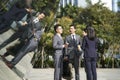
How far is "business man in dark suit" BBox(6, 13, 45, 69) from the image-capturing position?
488 cm

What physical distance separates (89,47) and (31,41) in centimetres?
459

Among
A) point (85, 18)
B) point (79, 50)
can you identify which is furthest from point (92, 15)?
point (79, 50)

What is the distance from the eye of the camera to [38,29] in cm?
516

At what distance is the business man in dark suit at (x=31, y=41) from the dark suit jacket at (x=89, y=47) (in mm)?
4316

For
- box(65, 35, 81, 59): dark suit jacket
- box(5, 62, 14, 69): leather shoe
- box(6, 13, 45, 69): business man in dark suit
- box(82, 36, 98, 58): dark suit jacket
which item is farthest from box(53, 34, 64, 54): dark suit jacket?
box(5, 62, 14, 69): leather shoe

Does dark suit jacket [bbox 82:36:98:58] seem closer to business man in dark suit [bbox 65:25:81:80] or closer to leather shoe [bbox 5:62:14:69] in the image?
business man in dark suit [bbox 65:25:81:80]

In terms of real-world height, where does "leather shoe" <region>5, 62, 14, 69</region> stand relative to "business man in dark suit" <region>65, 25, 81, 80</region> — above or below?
below

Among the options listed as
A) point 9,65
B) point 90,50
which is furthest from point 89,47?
point 9,65

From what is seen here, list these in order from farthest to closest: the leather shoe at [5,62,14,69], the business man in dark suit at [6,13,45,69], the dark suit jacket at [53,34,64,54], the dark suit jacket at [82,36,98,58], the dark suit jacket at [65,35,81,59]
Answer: the dark suit jacket at [82,36,98,58]
the dark suit jacket at [65,35,81,59]
the dark suit jacket at [53,34,64,54]
the leather shoe at [5,62,14,69]
the business man in dark suit at [6,13,45,69]

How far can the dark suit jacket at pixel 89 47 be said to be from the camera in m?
9.49

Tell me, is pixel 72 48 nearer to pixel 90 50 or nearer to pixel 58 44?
pixel 90 50

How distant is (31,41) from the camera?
16.7 feet

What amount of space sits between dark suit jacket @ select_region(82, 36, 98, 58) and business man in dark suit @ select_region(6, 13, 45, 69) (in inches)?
170

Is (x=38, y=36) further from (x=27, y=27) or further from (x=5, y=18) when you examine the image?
(x=5, y=18)
